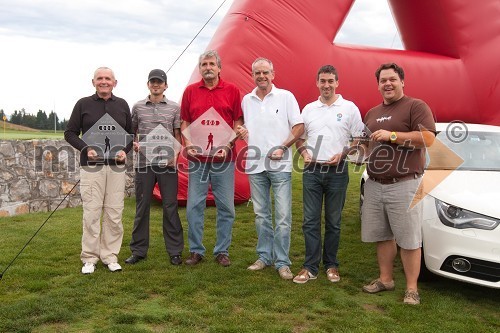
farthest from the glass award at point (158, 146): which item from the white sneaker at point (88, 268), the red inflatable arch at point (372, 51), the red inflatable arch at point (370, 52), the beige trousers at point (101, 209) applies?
the red inflatable arch at point (372, 51)

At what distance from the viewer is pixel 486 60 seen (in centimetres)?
692

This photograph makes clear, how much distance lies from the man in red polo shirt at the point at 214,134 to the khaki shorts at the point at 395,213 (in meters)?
1.22

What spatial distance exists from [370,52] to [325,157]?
3533 mm

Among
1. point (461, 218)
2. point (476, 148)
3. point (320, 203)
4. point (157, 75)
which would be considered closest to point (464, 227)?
point (461, 218)

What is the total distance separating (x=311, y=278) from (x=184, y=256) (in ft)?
4.16

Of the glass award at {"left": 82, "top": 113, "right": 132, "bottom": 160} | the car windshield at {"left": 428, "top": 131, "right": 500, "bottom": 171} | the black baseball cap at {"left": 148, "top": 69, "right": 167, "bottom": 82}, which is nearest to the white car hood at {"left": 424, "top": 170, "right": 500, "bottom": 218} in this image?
the car windshield at {"left": 428, "top": 131, "right": 500, "bottom": 171}

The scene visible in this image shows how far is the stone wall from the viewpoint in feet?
20.9

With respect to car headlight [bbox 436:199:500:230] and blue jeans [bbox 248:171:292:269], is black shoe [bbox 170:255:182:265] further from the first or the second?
car headlight [bbox 436:199:500:230]

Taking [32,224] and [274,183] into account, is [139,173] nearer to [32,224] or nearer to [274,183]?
[274,183]

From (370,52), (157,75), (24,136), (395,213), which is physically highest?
(370,52)

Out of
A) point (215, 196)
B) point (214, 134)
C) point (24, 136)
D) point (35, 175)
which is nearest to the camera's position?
point (214, 134)

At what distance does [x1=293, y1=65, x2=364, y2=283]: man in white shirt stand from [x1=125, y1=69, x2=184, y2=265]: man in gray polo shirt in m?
1.11

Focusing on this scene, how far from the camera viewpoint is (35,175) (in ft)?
21.9

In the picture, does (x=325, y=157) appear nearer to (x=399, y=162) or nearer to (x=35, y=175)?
(x=399, y=162)
